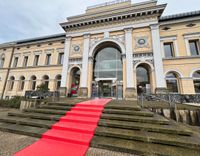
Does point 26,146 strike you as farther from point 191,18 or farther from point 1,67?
point 1,67

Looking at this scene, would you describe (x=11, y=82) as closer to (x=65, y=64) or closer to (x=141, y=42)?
(x=65, y=64)

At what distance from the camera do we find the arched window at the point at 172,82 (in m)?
11.9

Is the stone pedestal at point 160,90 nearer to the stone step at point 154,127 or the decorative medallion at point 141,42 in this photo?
the decorative medallion at point 141,42

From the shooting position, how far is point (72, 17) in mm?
16328

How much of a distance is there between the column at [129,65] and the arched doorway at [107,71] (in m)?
1.15

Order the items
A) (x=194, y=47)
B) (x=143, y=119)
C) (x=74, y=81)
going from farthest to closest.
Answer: (x=74, y=81)
(x=194, y=47)
(x=143, y=119)

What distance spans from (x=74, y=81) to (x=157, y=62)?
1163 cm

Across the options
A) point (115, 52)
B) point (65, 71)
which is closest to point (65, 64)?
point (65, 71)

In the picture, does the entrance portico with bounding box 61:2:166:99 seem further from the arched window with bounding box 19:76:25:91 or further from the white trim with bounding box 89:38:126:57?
the arched window with bounding box 19:76:25:91

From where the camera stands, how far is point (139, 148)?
2.84m

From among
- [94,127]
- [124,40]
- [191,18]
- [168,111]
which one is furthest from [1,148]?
[191,18]

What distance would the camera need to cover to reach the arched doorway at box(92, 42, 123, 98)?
13.2m

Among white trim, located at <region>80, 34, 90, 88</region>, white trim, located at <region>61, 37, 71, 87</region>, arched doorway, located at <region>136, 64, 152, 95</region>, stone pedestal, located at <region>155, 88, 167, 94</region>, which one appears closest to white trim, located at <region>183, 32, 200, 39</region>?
arched doorway, located at <region>136, 64, 152, 95</region>

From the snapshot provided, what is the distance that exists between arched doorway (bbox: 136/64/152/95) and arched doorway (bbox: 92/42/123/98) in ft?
7.52
